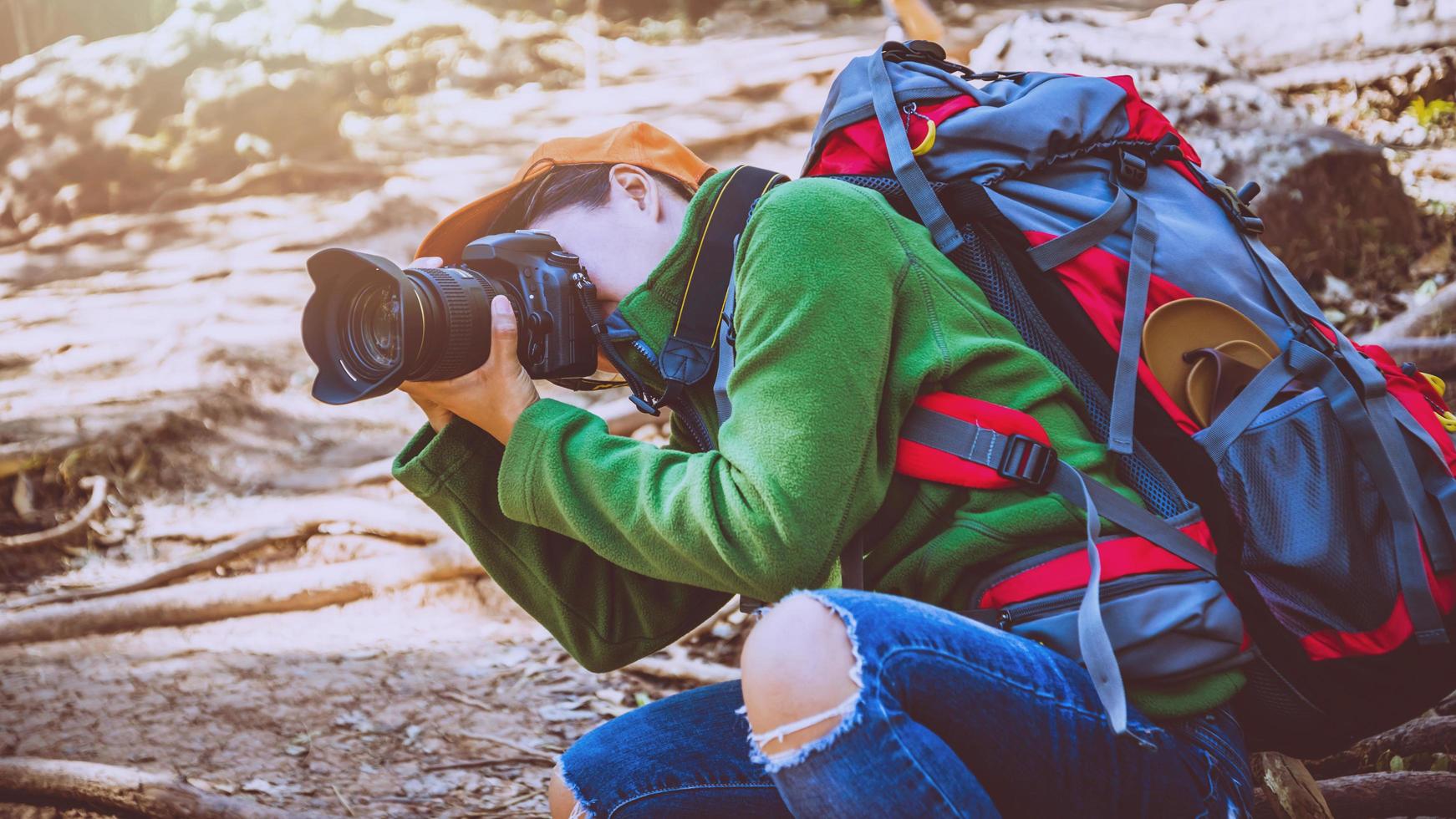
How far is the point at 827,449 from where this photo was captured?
1181 millimetres

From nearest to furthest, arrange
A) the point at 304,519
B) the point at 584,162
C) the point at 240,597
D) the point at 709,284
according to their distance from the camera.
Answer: the point at 709,284 < the point at 584,162 < the point at 240,597 < the point at 304,519

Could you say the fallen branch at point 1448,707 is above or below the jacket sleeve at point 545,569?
below

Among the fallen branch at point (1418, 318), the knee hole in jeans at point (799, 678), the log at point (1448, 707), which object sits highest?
the knee hole in jeans at point (799, 678)

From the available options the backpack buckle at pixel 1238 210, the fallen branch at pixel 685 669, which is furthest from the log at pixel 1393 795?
the fallen branch at pixel 685 669

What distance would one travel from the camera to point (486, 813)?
2246 mm

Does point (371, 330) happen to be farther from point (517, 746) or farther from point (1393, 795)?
point (1393, 795)

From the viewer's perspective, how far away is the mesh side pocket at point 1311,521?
1160 millimetres

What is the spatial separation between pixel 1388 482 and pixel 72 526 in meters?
3.78

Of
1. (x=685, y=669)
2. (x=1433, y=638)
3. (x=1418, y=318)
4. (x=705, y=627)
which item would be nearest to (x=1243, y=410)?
(x=1433, y=638)

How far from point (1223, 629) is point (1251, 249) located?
0.48 metres

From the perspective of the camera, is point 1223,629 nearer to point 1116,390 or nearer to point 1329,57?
point 1116,390

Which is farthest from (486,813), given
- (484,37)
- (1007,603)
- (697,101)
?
(484,37)

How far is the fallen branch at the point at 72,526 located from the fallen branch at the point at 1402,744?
363 centimetres

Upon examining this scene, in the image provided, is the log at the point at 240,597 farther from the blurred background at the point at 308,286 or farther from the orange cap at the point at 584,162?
the orange cap at the point at 584,162
